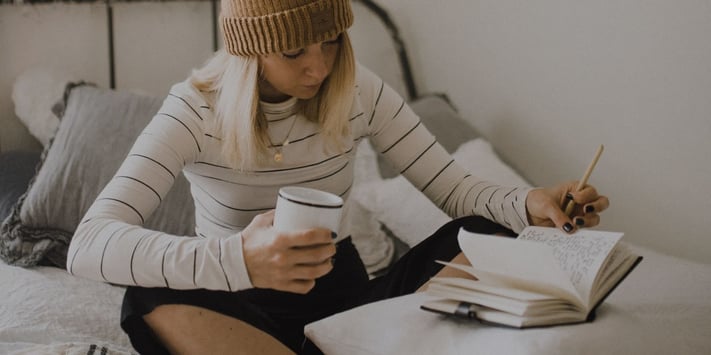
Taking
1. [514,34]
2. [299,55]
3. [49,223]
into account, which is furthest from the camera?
[514,34]

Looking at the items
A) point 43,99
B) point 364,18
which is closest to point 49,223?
point 43,99

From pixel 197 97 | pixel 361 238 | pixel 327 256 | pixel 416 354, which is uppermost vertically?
pixel 197 97

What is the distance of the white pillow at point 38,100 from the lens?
200cm

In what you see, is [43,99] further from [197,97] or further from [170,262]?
[170,262]

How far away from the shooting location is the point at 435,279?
3.76 ft

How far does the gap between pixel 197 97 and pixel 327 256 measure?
0.44 metres

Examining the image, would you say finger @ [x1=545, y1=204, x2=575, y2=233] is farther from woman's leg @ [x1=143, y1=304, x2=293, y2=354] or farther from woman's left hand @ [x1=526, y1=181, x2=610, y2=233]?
woman's leg @ [x1=143, y1=304, x2=293, y2=354]

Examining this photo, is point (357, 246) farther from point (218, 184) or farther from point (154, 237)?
point (154, 237)

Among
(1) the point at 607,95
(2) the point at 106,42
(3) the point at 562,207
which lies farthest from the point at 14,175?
(1) the point at 607,95

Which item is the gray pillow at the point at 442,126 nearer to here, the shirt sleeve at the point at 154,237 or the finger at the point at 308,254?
the shirt sleeve at the point at 154,237

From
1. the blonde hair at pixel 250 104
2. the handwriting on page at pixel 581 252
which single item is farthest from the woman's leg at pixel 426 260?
the blonde hair at pixel 250 104

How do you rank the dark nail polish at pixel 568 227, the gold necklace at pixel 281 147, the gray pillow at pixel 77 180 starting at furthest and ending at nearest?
the gray pillow at pixel 77 180 < the gold necklace at pixel 281 147 < the dark nail polish at pixel 568 227

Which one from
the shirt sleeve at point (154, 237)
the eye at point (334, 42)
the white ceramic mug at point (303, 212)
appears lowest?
the shirt sleeve at point (154, 237)

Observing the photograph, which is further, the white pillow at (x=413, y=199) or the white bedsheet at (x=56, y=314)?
the white pillow at (x=413, y=199)
